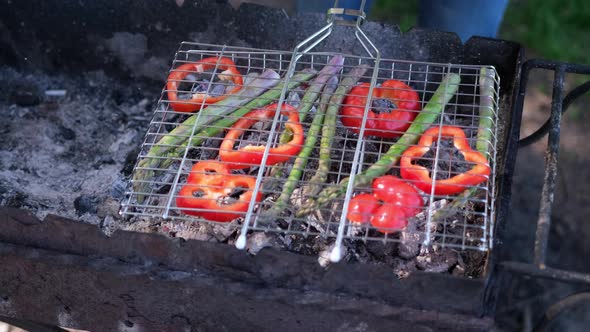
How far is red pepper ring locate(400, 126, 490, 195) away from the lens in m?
2.69

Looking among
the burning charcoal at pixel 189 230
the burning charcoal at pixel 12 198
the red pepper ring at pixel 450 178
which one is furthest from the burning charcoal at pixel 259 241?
the burning charcoal at pixel 12 198

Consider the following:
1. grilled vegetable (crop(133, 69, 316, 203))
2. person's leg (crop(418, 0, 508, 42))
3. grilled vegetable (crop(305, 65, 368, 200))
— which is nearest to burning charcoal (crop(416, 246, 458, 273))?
grilled vegetable (crop(305, 65, 368, 200))

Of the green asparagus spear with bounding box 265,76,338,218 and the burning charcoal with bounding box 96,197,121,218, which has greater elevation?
the green asparagus spear with bounding box 265,76,338,218

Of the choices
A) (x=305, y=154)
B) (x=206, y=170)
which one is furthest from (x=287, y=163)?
(x=206, y=170)

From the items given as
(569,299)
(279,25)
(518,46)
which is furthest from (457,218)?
(279,25)

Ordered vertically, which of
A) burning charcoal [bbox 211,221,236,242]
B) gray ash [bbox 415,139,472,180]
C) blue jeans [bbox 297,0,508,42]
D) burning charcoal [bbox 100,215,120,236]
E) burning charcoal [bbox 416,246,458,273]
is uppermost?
blue jeans [bbox 297,0,508,42]

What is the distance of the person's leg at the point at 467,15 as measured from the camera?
4016 mm

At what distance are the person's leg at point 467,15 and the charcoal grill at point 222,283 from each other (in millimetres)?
1234

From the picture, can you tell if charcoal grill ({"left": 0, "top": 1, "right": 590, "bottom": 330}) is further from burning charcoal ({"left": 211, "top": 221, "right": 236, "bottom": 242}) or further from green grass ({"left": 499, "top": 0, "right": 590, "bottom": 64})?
green grass ({"left": 499, "top": 0, "right": 590, "bottom": 64})

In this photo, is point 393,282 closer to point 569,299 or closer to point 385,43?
point 569,299

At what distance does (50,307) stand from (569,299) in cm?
210

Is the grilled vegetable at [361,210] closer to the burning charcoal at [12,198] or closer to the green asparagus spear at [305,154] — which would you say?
the green asparagus spear at [305,154]

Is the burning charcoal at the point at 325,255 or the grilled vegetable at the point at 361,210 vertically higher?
the grilled vegetable at the point at 361,210

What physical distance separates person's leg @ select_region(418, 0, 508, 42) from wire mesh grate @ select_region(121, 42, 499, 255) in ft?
2.51
